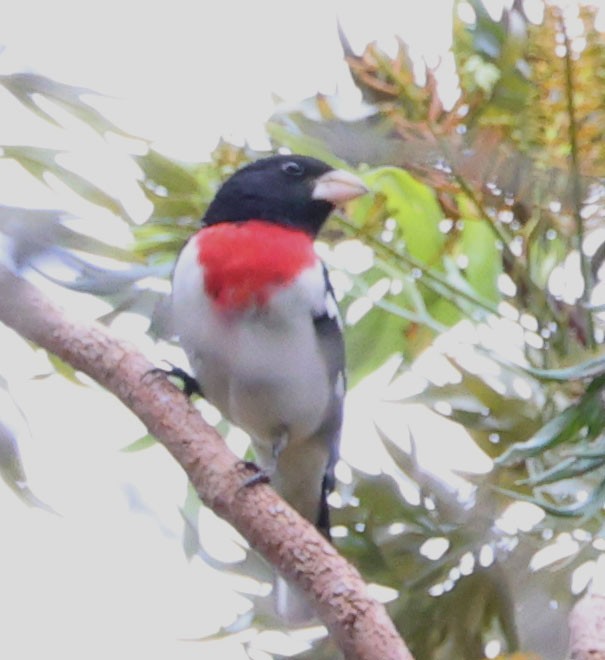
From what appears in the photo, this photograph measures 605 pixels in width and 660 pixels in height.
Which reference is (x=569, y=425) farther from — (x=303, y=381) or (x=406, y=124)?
(x=303, y=381)

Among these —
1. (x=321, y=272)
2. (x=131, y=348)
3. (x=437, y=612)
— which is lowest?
(x=437, y=612)

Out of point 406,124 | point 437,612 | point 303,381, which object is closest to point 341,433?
point 303,381

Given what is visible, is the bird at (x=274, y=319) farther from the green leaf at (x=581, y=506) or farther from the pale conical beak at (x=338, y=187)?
the green leaf at (x=581, y=506)

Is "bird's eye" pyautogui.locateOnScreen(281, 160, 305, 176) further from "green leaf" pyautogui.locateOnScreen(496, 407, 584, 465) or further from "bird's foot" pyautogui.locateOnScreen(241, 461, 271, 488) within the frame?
"green leaf" pyautogui.locateOnScreen(496, 407, 584, 465)

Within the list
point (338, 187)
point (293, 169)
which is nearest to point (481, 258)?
point (338, 187)

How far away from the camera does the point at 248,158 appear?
93 cm

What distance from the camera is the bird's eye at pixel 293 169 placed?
1.13 metres

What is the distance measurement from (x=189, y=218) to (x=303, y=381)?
0.68ft

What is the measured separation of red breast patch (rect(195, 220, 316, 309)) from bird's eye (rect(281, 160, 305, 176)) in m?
0.07

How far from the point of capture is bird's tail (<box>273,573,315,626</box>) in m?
0.73

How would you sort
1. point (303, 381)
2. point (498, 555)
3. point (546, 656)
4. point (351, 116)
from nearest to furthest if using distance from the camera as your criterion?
point (546, 656) → point (498, 555) → point (351, 116) → point (303, 381)

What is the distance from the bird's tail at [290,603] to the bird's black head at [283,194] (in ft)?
1.28

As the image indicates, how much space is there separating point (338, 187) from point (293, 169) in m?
0.11

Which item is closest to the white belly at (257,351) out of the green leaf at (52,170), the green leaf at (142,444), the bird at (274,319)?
the bird at (274,319)
